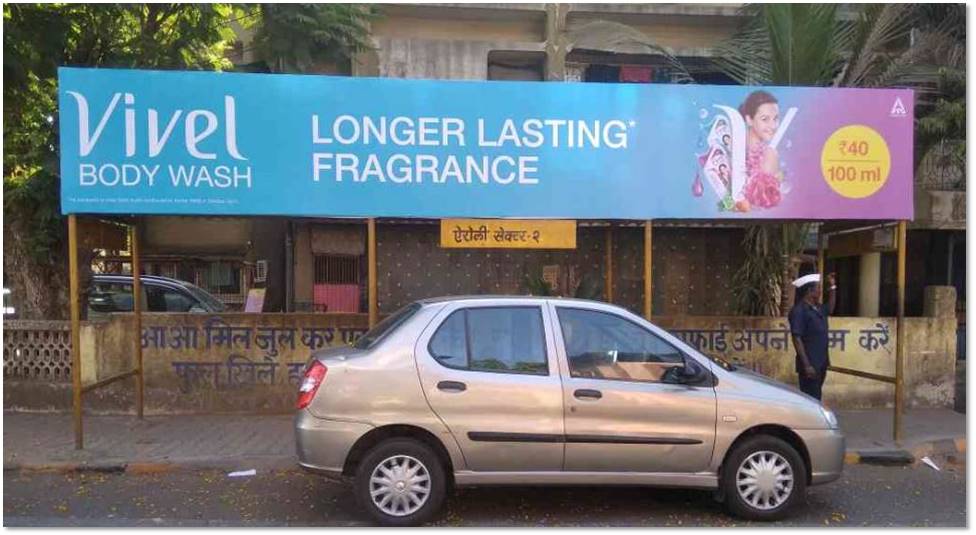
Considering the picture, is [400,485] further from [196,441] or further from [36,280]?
[36,280]

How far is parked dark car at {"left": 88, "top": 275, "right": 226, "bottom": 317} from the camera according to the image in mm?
10000

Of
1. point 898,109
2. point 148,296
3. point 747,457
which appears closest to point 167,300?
point 148,296

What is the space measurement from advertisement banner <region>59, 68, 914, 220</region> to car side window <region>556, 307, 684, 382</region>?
1.85m

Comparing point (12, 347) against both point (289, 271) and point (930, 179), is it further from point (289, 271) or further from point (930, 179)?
point (930, 179)

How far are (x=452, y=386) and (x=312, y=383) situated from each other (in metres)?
0.93

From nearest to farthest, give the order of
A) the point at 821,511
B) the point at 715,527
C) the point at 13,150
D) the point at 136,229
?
the point at 715,527 < the point at 821,511 < the point at 136,229 < the point at 13,150

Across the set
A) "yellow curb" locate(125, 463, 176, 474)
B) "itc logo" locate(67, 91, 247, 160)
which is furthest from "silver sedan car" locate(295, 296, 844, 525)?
"itc logo" locate(67, 91, 247, 160)

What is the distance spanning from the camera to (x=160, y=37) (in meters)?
9.22

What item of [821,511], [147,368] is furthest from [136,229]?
[821,511]

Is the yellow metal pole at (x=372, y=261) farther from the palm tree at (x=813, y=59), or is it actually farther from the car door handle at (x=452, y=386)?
the palm tree at (x=813, y=59)

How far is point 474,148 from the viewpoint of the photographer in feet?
21.2

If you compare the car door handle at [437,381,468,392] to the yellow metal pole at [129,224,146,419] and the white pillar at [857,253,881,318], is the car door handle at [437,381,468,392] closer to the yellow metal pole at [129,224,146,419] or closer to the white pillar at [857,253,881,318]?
the yellow metal pole at [129,224,146,419]

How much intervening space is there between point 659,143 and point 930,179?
7.54 meters

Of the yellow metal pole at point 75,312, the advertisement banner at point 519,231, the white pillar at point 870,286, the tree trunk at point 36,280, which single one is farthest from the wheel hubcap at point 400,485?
the white pillar at point 870,286
